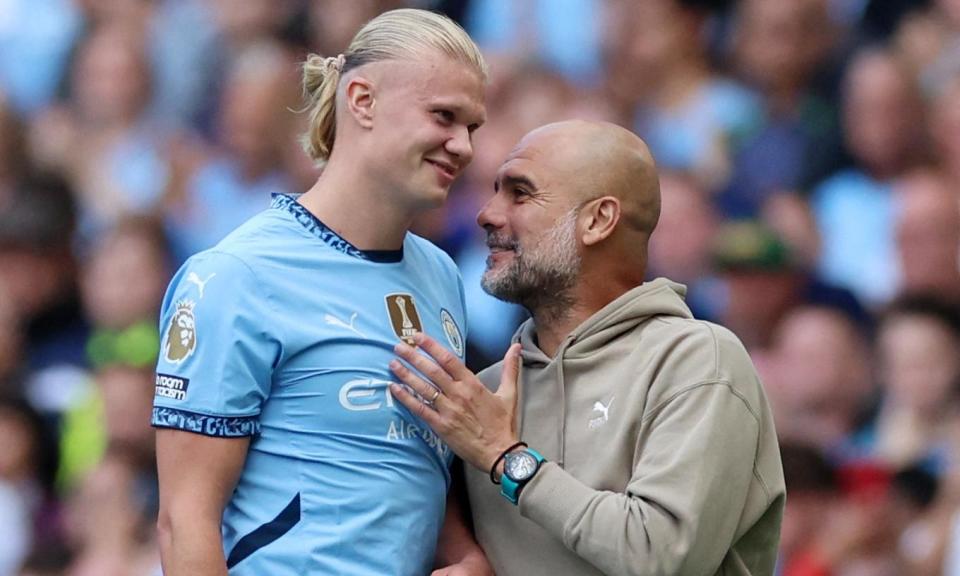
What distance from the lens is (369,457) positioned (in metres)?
3.03

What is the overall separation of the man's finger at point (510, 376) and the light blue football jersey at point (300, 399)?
0.18 meters

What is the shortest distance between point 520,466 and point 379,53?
882 mm

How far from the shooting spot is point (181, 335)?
2949mm

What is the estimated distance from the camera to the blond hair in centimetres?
316

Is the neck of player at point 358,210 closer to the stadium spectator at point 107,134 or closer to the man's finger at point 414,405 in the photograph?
the man's finger at point 414,405

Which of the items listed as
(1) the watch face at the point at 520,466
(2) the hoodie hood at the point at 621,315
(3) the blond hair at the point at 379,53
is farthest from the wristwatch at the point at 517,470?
(3) the blond hair at the point at 379,53

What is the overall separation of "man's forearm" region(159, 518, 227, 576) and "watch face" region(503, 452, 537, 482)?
0.57m

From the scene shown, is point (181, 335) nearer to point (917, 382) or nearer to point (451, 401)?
point (451, 401)

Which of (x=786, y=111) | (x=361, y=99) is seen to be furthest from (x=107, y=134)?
(x=361, y=99)

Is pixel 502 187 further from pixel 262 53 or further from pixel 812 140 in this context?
pixel 262 53

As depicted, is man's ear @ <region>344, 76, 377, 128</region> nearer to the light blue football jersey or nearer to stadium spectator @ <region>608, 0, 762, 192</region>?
the light blue football jersey

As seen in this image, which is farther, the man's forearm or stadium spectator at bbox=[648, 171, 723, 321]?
stadium spectator at bbox=[648, 171, 723, 321]

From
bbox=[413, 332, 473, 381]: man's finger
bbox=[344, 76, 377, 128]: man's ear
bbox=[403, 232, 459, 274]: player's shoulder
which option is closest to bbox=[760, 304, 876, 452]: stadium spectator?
bbox=[403, 232, 459, 274]: player's shoulder

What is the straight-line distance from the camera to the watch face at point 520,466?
302 centimetres
